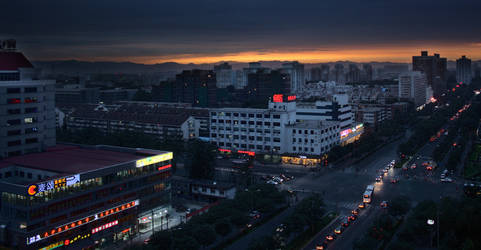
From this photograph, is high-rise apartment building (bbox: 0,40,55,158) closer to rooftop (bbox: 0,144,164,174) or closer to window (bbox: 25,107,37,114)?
window (bbox: 25,107,37,114)

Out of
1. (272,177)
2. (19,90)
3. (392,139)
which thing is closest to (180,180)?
(272,177)

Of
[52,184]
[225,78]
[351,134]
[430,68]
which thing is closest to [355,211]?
[52,184]

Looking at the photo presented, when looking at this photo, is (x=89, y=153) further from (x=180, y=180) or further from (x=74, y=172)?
(x=180, y=180)

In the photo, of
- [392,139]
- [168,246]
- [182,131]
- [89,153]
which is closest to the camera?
[168,246]

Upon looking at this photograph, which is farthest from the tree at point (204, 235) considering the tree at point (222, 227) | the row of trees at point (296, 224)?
the row of trees at point (296, 224)

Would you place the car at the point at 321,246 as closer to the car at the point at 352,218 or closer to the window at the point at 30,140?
the car at the point at 352,218

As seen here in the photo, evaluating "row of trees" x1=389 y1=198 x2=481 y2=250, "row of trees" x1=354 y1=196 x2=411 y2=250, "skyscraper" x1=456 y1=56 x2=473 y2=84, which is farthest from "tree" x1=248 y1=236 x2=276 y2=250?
"skyscraper" x1=456 y1=56 x2=473 y2=84
